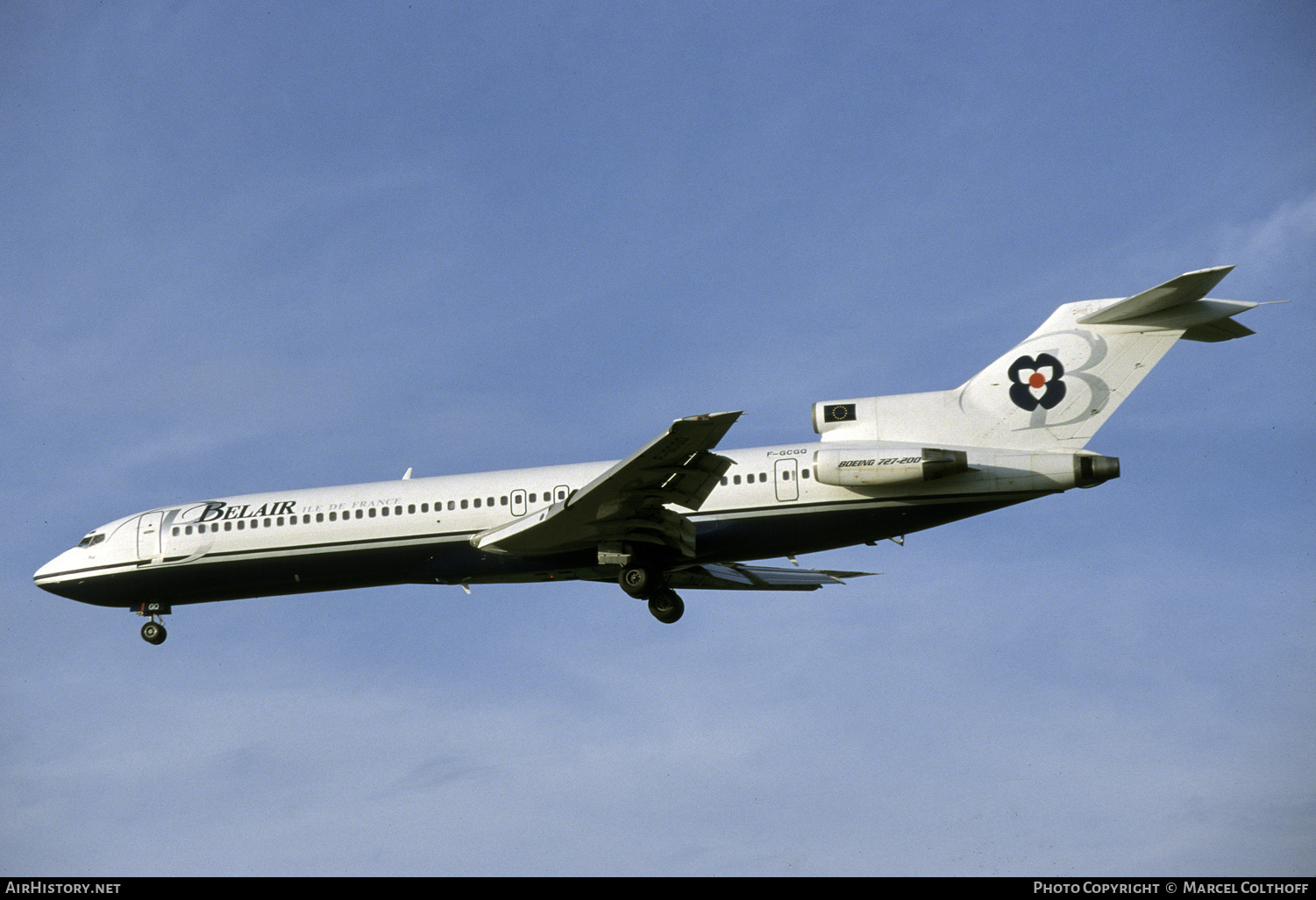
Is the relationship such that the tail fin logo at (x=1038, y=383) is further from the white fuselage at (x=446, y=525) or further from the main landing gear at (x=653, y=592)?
the main landing gear at (x=653, y=592)

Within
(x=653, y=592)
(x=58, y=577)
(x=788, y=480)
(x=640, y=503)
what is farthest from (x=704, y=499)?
(x=58, y=577)

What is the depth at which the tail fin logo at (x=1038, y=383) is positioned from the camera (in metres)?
23.4

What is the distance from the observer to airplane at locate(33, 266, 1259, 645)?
881 inches

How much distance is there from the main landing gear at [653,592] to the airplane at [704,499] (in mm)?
47

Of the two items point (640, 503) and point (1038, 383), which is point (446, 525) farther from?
point (1038, 383)

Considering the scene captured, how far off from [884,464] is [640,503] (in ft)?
14.4

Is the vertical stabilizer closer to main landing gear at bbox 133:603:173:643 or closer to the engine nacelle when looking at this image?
the engine nacelle

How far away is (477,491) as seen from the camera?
24953mm

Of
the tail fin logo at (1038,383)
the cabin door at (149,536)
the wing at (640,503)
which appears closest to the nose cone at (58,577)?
the cabin door at (149,536)

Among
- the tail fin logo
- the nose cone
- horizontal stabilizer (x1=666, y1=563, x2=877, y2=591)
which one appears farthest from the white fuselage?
horizontal stabilizer (x1=666, y1=563, x2=877, y2=591)

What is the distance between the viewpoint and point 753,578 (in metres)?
28.1
